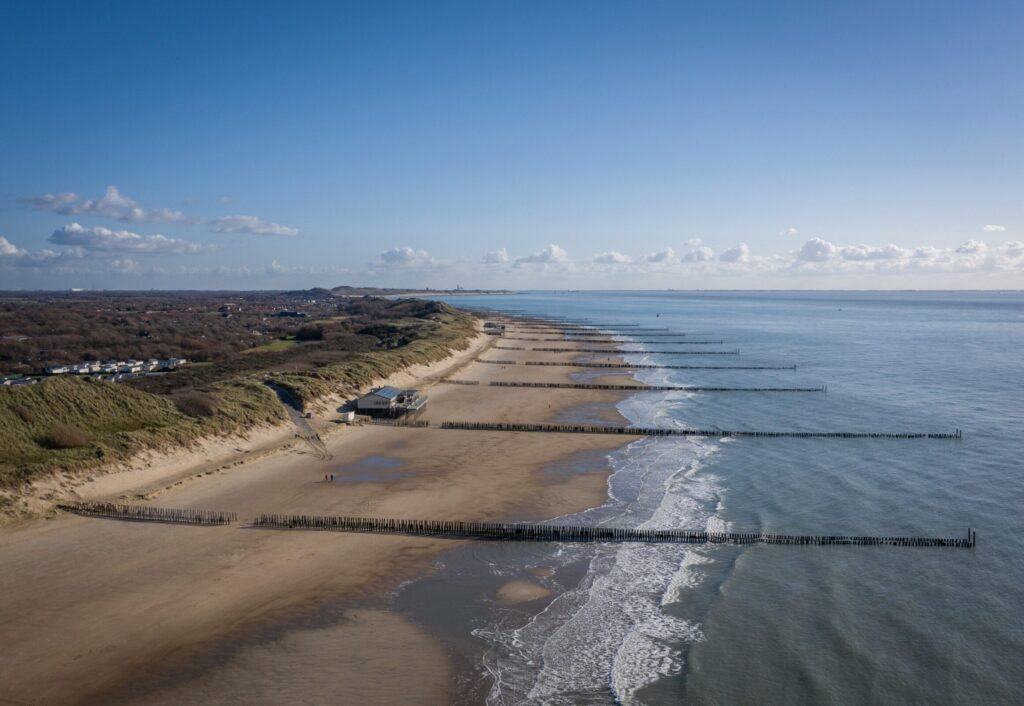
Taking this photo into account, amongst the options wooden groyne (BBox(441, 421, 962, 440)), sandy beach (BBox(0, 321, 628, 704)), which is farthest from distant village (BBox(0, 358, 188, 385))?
wooden groyne (BBox(441, 421, 962, 440))

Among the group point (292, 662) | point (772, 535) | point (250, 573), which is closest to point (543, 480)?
point (772, 535)

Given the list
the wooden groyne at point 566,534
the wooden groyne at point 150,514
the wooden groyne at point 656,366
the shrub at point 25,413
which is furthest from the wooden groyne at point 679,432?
the wooden groyne at point 656,366

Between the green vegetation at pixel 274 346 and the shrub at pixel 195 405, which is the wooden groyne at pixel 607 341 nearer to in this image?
the green vegetation at pixel 274 346

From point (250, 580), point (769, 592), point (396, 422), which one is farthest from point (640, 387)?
point (250, 580)

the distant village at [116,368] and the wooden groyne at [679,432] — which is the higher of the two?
the distant village at [116,368]

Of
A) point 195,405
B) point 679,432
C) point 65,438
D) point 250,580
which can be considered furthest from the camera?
point 679,432

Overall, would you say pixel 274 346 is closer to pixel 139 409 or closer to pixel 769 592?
pixel 139 409
